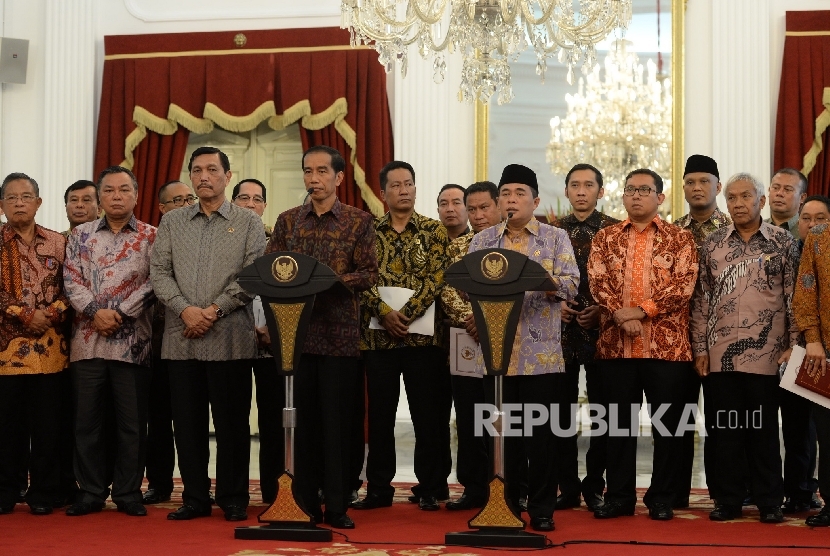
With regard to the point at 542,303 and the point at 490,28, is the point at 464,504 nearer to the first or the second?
the point at 542,303

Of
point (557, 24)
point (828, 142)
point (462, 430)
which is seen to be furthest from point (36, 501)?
point (828, 142)

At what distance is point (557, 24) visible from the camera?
5.87 metres

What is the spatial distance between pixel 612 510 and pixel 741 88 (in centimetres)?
435

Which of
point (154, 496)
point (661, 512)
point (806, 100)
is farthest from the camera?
point (806, 100)

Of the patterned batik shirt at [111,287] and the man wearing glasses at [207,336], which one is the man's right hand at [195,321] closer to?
the man wearing glasses at [207,336]

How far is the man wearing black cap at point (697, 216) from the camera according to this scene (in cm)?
494

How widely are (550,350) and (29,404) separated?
7.78ft

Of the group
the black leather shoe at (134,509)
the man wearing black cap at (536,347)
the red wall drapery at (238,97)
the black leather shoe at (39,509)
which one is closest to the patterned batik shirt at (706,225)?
the man wearing black cap at (536,347)

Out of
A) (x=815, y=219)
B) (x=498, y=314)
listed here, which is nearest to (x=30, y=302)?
(x=498, y=314)

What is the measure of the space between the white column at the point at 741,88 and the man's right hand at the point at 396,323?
151 inches

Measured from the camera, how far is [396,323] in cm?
486

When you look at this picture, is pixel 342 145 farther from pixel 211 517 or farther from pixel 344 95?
pixel 211 517

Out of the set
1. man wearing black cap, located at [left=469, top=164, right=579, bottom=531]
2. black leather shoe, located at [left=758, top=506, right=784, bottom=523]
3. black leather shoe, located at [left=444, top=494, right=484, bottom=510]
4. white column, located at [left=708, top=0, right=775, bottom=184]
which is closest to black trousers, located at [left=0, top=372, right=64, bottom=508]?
black leather shoe, located at [left=444, top=494, right=484, bottom=510]

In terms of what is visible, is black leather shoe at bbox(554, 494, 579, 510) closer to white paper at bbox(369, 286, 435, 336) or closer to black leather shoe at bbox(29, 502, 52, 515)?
white paper at bbox(369, 286, 435, 336)
